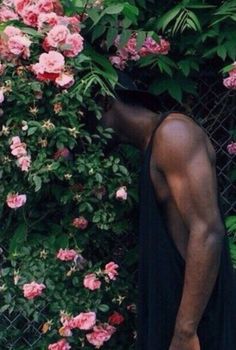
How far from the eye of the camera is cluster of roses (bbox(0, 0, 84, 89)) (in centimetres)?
324

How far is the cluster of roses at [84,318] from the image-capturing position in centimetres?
338

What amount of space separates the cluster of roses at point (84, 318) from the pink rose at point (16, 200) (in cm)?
26

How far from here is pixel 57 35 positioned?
3.25 metres

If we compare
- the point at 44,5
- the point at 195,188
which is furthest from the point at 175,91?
the point at 195,188

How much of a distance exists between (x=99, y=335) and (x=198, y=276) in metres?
0.74

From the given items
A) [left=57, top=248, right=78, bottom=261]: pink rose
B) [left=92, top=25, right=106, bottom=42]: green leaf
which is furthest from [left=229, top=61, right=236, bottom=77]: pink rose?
[left=57, top=248, right=78, bottom=261]: pink rose

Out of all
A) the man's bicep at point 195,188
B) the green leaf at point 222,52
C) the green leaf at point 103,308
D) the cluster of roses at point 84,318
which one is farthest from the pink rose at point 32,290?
the green leaf at point 222,52

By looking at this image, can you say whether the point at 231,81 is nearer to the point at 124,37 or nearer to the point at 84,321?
the point at 124,37

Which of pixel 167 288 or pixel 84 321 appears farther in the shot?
pixel 84 321

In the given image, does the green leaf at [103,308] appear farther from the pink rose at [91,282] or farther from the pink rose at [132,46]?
the pink rose at [132,46]

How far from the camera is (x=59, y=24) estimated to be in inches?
129

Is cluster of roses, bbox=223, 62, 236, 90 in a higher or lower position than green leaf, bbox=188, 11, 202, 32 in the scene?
lower

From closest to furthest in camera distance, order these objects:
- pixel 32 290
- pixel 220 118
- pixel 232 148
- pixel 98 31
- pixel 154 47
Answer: pixel 32 290 < pixel 98 31 < pixel 154 47 < pixel 232 148 < pixel 220 118

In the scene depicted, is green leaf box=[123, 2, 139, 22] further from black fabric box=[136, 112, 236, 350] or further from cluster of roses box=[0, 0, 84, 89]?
black fabric box=[136, 112, 236, 350]
